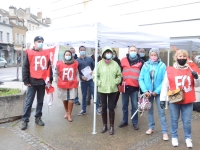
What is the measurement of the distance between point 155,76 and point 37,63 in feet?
7.94

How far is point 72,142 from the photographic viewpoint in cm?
411

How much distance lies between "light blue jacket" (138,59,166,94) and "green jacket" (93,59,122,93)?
497 mm

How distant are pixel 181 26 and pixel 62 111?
4612 millimetres

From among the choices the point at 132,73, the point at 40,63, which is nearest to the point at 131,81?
the point at 132,73

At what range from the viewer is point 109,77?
14.6ft

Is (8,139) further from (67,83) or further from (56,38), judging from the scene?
(56,38)

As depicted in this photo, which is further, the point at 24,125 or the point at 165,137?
the point at 24,125

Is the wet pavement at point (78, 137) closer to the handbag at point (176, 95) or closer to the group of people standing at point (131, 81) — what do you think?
the group of people standing at point (131, 81)

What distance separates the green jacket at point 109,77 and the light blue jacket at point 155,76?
50cm

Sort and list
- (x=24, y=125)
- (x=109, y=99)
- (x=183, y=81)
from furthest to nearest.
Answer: (x=24, y=125)
(x=109, y=99)
(x=183, y=81)

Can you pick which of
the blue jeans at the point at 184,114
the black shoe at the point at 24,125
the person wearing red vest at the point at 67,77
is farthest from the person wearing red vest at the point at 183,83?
the black shoe at the point at 24,125

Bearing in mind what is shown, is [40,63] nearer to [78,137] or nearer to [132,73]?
[78,137]

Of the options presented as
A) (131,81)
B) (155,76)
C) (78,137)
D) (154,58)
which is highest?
(154,58)

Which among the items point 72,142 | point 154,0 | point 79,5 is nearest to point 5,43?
point 79,5
